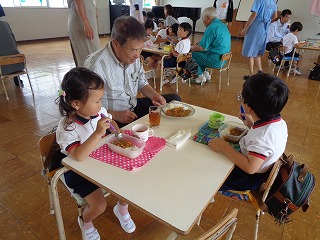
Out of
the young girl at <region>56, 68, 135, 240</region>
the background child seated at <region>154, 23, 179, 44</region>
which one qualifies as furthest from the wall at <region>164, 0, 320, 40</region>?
the young girl at <region>56, 68, 135, 240</region>

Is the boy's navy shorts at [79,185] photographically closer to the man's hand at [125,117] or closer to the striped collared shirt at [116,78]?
the man's hand at [125,117]

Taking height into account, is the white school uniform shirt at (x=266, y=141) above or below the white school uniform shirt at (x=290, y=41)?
above

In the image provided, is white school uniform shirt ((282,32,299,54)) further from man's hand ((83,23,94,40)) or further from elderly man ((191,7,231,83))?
man's hand ((83,23,94,40))

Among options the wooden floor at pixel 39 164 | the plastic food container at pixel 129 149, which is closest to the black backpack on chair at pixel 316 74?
the wooden floor at pixel 39 164

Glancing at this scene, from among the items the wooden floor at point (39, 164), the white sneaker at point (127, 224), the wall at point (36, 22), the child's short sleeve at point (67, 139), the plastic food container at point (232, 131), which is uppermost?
the child's short sleeve at point (67, 139)

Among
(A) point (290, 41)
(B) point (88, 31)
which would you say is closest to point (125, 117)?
(B) point (88, 31)

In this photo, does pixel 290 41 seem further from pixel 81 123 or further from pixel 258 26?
pixel 81 123

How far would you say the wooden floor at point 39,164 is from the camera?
1.51m

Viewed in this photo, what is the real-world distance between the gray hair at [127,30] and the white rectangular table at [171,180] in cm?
69

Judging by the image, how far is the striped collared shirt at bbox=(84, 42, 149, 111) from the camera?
1.56m

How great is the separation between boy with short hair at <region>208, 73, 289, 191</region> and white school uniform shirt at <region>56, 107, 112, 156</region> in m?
0.57

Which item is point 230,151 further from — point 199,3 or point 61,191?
point 199,3

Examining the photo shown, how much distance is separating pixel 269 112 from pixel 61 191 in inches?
61.7

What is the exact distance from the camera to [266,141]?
99 centimetres
